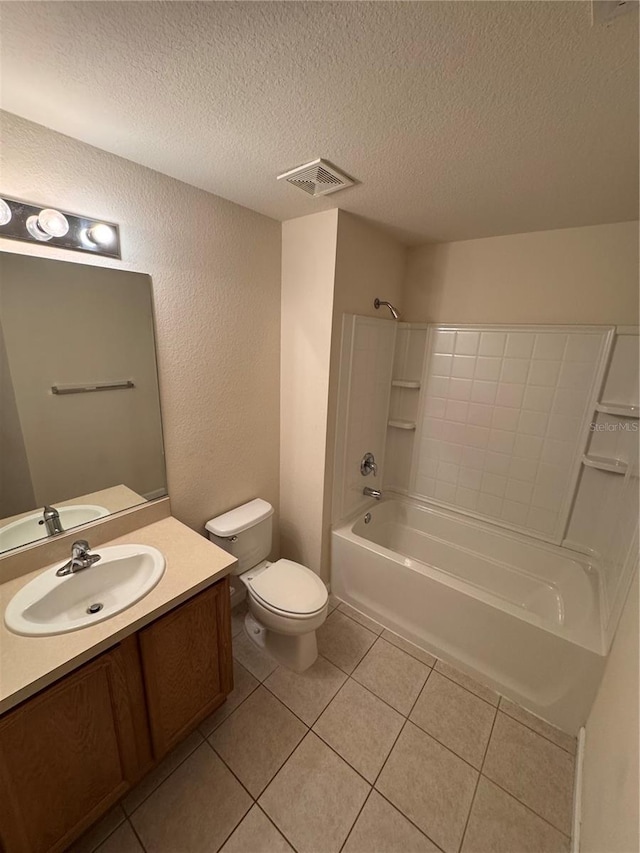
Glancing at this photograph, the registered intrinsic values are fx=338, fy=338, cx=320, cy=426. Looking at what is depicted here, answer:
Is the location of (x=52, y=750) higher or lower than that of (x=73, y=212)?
lower

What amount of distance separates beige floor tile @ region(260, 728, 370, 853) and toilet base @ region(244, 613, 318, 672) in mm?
338

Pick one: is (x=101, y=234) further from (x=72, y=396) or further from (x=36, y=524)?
(x=36, y=524)

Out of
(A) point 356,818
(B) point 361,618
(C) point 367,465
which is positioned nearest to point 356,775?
(A) point 356,818

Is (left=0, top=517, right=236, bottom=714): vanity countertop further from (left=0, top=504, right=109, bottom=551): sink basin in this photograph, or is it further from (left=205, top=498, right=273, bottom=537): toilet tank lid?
(left=205, top=498, right=273, bottom=537): toilet tank lid

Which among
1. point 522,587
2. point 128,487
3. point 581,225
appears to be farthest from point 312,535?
point 581,225

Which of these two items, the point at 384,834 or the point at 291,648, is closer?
the point at 384,834

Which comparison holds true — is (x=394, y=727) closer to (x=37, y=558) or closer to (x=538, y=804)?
(x=538, y=804)

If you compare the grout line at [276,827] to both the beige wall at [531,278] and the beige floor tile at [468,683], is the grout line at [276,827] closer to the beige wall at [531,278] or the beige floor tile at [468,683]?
the beige floor tile at [468,683]

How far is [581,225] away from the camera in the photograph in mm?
1698

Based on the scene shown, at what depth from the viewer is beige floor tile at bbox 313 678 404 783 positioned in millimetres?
1369

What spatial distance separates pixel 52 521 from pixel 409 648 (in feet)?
6.03

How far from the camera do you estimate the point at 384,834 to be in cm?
117

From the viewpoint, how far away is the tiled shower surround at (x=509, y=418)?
6.12ft

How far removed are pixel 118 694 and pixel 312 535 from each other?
1.21m
